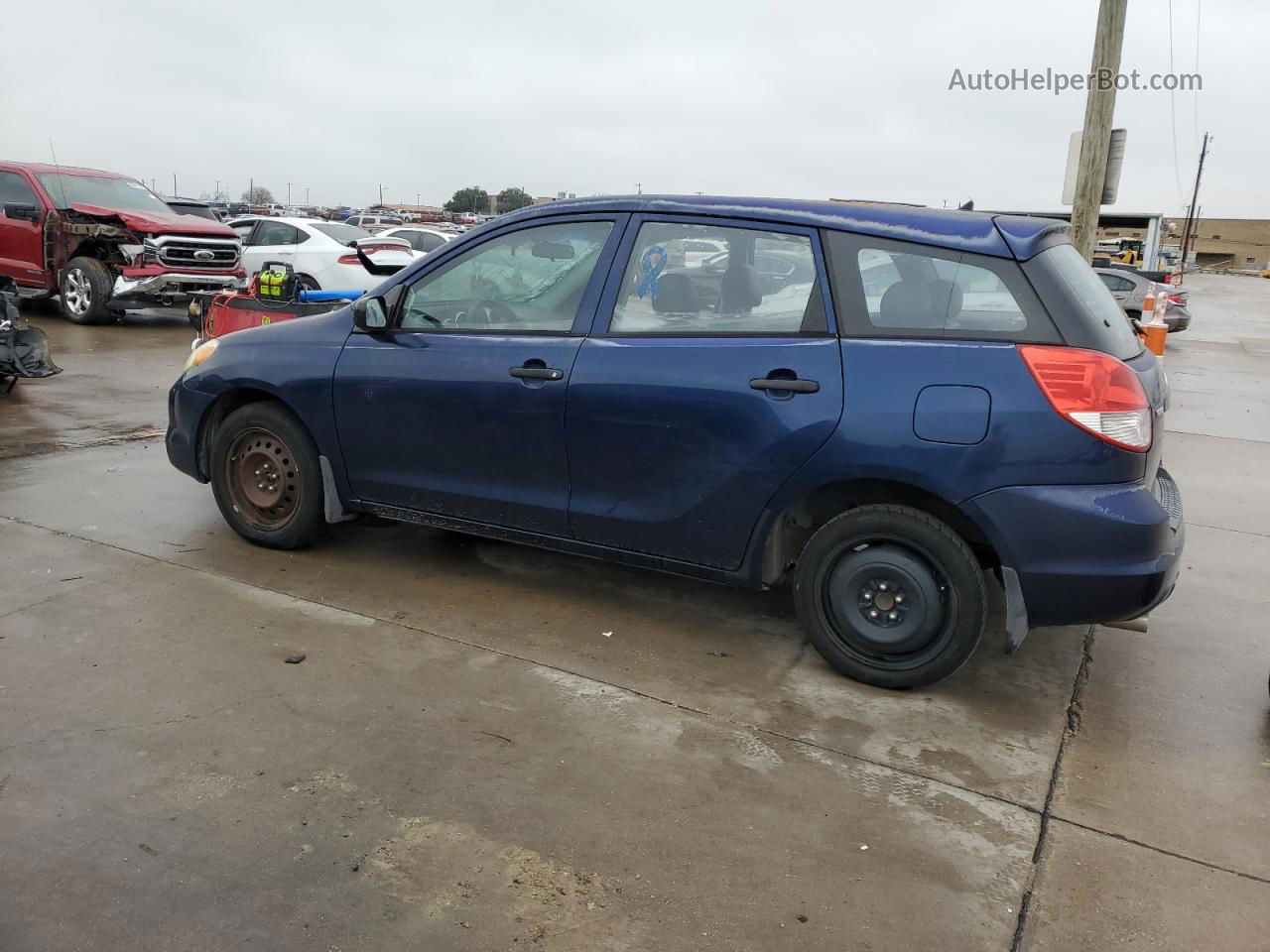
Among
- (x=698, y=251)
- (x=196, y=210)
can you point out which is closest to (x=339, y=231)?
(x=196, y=210)

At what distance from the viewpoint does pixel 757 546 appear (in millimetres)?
3936

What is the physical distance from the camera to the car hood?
44.4 feet

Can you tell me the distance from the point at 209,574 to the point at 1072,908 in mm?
3724

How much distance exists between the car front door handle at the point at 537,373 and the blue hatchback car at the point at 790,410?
0.04ft

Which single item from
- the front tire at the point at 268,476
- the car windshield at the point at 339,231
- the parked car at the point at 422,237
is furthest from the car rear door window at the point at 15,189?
the front tire at the point at 268,476

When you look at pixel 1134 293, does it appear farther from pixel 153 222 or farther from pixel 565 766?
pixel 565 766

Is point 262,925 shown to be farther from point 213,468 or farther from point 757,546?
point 213,468

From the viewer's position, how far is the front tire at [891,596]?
3645mm

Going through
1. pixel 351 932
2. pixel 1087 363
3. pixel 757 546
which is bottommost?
pixel 351 932

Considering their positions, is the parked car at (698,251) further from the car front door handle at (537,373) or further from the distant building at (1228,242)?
the distant building at (1228,242)

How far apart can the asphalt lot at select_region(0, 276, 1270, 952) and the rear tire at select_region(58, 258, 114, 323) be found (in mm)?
9642

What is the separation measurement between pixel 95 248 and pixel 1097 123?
12.2 metres

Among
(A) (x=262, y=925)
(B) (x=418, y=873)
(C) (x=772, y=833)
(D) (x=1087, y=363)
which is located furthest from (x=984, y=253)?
(A) (x=262, y=925)

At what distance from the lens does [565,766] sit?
3260 mm
